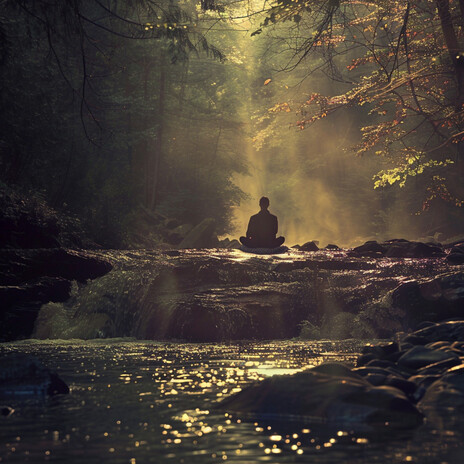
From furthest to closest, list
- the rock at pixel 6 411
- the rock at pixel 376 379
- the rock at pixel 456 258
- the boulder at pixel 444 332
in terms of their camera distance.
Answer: the rock at pixel 456 258 < the boulder at pixel 444 332 < the rock at pixel 376 379 < the rock at pixel 6 411

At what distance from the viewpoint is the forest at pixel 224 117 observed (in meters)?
16.5

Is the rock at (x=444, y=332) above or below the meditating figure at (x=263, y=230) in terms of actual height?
below

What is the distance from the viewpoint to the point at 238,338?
14719mm

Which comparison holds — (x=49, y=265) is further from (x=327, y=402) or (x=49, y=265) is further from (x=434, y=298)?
(x=327, y=402)

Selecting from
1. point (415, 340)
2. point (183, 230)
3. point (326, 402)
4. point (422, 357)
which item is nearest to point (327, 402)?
point (326, 402)

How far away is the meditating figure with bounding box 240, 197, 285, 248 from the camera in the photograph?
21078 millimetres

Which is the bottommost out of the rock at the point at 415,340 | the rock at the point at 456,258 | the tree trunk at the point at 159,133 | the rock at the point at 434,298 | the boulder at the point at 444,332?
the rock at the point at 415,340

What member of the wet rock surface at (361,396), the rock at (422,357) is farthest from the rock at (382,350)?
the wet rock surface at (361,396)

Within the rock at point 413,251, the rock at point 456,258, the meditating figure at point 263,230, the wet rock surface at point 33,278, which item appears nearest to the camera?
the wet rock surface at point 33,278

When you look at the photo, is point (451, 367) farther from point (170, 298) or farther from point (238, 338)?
point (170, 298)

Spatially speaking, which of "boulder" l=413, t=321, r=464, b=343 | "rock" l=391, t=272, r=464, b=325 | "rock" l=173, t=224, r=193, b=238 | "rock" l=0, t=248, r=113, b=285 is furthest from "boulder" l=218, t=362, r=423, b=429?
"rock" l=173, t=224, r=193, b=238

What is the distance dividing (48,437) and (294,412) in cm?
220

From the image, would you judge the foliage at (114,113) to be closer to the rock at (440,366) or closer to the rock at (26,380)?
the rock at (26,380)

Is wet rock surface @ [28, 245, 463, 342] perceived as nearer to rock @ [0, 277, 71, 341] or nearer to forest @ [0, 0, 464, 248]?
rock @ [0, 277, 71, 341]
